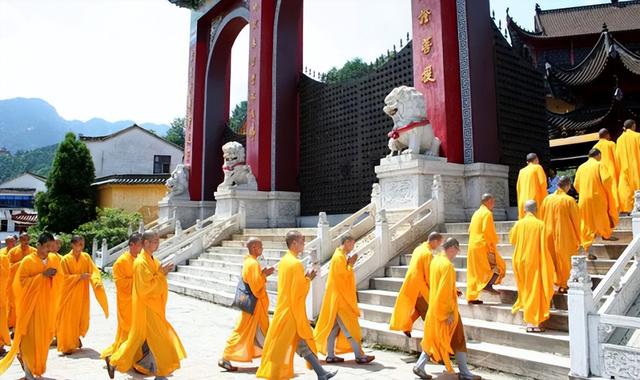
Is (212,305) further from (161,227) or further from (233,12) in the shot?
(233,12)

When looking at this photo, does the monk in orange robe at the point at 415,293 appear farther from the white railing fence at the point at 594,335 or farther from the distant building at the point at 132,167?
the distant building at the point at 132,167

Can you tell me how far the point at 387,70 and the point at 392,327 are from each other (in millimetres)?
8165

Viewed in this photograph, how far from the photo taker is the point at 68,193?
21.2 m

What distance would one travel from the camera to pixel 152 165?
97.7 ft

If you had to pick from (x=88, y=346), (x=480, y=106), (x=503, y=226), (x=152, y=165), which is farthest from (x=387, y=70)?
(x=152, y=165)

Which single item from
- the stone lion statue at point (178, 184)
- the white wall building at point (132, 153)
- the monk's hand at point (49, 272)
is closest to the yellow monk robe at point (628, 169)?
the monk's hand at point (49, 272)

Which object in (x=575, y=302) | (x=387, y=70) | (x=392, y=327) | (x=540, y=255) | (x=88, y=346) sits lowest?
(x=88, y=346)

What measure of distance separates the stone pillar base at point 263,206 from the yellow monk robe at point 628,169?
8864 mm

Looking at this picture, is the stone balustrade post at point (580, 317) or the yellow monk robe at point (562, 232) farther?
the yellow monk robe at point (562, 232)

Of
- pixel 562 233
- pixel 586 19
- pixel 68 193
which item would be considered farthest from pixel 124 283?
pixel 586 19

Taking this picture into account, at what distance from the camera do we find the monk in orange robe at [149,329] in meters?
4.54

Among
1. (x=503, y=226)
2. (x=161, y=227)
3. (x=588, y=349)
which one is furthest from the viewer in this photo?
(x=161, y=227)

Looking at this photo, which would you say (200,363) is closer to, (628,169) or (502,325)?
(502,325)

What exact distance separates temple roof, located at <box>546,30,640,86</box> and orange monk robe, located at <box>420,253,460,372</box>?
11429mm
